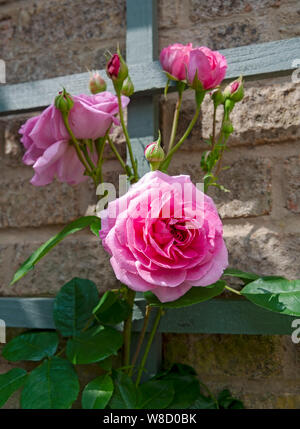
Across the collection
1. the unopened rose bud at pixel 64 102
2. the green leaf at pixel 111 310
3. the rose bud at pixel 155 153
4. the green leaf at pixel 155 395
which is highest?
the unopened rose bud at pixel 64 102

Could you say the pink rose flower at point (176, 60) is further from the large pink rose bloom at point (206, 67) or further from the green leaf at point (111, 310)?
the green leaf at point (111, 310)

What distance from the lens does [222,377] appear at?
3.77 feet

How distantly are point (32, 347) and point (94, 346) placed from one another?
179 mm

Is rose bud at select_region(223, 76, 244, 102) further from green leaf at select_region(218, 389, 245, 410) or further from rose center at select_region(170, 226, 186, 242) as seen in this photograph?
green leaf at select_region(218, 389, 245, 410)

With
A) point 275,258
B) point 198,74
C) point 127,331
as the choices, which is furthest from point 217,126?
point 127,331

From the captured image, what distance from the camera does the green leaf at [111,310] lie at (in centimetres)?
103

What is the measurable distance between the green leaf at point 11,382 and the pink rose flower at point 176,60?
759mm

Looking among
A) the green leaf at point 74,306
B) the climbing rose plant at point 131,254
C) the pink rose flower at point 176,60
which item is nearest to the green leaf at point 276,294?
Result: the climbing rose plant at point 131,254

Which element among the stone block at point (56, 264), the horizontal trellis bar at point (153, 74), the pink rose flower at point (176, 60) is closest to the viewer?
the pink rose flower at point (176, 60)

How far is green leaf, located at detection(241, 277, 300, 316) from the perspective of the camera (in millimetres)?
843

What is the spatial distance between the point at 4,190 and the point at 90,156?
490 mm

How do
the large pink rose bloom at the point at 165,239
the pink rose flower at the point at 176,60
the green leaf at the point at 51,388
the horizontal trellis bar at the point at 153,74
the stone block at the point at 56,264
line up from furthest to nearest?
the stone block at the point at 56,264
the horizontal trellis bar at the point at 153,74
the pink rose flower at the point at 176,60
the green leaf at the point at 51,388
the large pink rose bloom at the point at 165,239

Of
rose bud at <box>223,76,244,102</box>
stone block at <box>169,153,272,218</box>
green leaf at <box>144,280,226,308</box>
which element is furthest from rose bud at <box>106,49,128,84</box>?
green leaf at <box>144,280,226,308</box>

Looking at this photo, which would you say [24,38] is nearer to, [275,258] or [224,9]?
[224,9]
